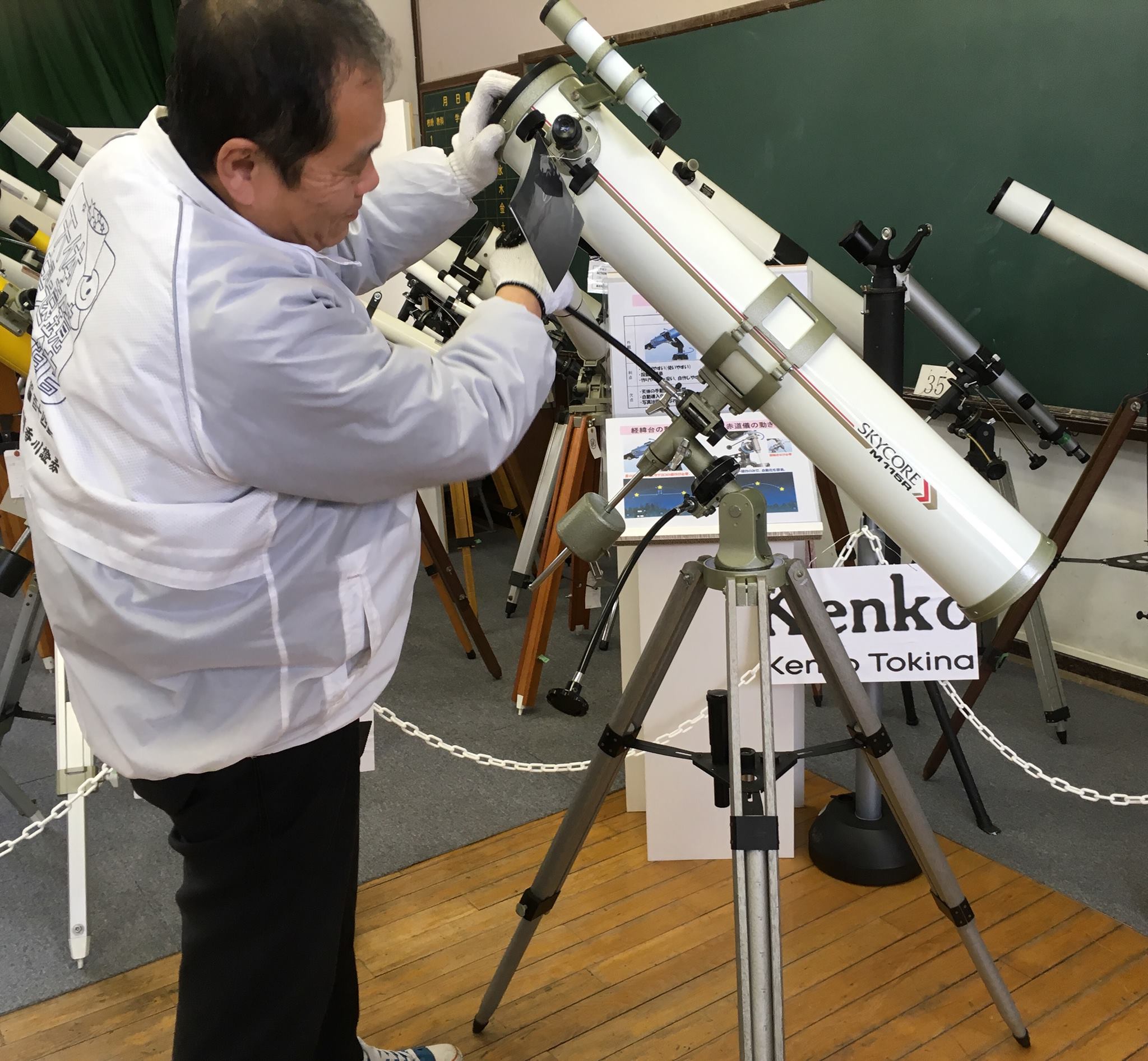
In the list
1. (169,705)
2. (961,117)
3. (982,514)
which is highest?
(961,117)

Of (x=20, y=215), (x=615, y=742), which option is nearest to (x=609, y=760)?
(x=615, y=742)

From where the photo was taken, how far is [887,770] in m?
1.54

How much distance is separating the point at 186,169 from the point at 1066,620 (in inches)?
117

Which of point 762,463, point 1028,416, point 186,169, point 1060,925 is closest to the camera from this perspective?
point 186,169

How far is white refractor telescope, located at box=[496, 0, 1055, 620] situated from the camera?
1370 millimetres

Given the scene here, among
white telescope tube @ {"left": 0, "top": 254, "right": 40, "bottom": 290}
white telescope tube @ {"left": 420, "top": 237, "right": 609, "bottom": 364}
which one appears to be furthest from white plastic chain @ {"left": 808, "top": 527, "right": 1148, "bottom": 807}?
white telescope tube @ {"left": 0, "top": 254, "right": 40, "bottom": 290}

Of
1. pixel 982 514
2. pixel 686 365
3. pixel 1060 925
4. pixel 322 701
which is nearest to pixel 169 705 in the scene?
pixel 322 701

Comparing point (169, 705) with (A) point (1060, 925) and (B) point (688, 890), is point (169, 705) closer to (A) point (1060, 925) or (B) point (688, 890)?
(B) point (688, 890)

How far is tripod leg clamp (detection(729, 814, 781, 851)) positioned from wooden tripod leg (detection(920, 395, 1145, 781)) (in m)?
1.23

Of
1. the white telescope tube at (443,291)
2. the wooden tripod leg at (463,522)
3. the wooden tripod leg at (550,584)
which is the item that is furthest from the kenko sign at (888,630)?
the wooden tripod leg at (463,522)

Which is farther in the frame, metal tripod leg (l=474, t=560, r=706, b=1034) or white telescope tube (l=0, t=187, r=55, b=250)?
white telescope tube (l=0, t=187, r=55, b=250)

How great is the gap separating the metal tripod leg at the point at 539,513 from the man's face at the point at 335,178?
7.58 ft

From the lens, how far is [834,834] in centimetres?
223

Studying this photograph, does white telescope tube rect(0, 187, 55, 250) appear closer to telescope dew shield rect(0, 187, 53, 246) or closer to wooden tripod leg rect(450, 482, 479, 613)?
telescope dew shield rect(0, 187, 53, 246)
